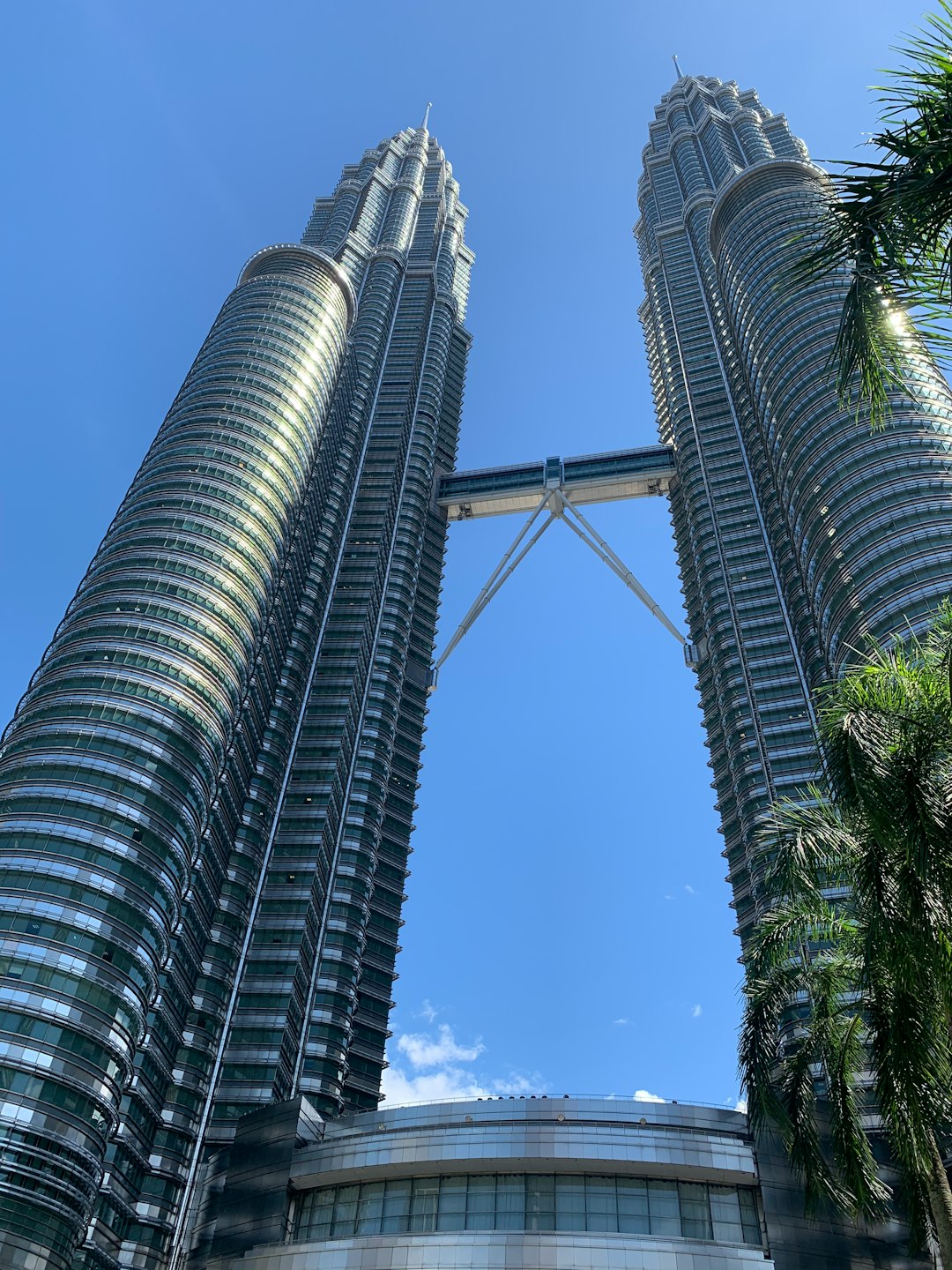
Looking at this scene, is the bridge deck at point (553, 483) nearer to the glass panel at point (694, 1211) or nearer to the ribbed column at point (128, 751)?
the ribbed column at point (128, 751)

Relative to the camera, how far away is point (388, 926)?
366 ft

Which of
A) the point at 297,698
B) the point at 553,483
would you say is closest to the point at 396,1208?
the point at 297,698

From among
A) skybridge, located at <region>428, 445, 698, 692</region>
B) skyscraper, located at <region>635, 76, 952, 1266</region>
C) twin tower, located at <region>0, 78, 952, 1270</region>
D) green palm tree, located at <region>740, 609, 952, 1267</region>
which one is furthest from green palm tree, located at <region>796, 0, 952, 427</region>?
skybridge, located at <region>428, 445, 698, 692</region>

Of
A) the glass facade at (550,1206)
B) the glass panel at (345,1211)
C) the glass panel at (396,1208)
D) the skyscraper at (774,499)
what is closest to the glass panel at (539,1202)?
the glass facade at (550,1206)

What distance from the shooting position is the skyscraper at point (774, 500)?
94938 mm

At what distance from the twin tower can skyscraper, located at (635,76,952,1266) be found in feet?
1.27

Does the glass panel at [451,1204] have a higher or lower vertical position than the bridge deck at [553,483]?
lower

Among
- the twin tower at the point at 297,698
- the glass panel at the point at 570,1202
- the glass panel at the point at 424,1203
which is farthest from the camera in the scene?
the twin tower at the point at 297,698

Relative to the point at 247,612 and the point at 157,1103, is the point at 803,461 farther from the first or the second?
the point at 157,1103

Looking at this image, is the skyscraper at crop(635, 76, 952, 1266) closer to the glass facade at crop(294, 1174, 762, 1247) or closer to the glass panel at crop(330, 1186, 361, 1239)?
the glass facade at crop(294, 1174, 762, 1247)

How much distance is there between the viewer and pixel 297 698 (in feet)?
387

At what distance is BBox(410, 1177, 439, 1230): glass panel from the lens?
177 ft

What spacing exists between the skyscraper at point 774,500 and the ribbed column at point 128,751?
51587 mm

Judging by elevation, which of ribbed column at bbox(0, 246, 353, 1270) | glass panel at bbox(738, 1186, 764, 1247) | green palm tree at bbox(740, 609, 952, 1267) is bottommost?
green palm tree at bbox(740, 609, 952, 1267)
